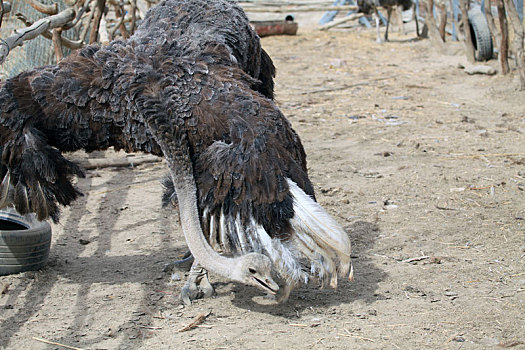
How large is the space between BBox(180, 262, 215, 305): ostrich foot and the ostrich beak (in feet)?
2.74

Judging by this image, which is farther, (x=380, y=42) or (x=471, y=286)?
(x=380, y=42)

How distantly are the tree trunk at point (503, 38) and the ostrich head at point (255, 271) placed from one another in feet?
26.7

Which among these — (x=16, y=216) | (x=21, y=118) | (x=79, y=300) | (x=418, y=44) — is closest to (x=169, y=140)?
(x=21, y=118)

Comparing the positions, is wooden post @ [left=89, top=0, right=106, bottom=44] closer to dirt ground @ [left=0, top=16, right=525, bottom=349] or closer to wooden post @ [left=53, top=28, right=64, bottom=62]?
wooden post @ [left=53, top=28, right=64, bottom=62]

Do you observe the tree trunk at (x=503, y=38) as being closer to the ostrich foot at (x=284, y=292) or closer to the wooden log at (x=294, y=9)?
the ostrich foot at (x=284, y=292)

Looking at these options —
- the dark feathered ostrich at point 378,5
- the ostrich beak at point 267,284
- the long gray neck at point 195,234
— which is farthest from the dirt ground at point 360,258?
the dark feathered ostrich at point 378,5

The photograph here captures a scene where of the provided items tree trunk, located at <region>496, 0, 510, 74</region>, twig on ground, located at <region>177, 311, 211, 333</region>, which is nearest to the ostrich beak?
twig on ground, located at <region>177, 311, 211, 333</region>

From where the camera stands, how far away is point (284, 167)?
368cm

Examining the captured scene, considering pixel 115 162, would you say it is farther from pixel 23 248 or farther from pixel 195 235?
pixel 195 235

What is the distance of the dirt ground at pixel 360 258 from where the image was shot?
11.9ft

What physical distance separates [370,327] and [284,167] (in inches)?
38.4

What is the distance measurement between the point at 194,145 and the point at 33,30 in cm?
196

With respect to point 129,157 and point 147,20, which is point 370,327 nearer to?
point 147,20

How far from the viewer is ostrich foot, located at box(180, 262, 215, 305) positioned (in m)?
4.16
